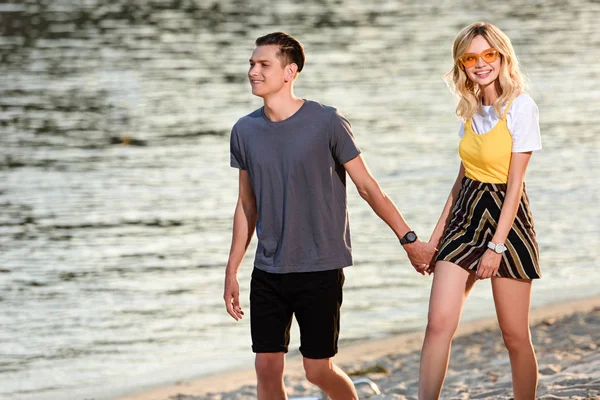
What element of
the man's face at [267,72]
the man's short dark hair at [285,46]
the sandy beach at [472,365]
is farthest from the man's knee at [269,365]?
the sandy beach at [472,365]

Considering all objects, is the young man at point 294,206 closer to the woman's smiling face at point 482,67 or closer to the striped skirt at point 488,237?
the striped skirt at point 488,237

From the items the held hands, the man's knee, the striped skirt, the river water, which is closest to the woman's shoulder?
the striped skirt

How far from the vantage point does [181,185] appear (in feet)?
48.2

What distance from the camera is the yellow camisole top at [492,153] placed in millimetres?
4973

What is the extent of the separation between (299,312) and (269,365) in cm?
27

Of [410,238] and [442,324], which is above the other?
[410,238]

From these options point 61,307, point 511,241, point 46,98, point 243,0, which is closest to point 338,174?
point 511,241

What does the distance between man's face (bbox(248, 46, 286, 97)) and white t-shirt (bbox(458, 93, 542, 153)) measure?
0.92m

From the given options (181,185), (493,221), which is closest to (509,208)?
(493,221)

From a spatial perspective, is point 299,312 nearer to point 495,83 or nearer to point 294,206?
point 294,206

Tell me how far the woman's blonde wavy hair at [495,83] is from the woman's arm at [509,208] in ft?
0.80

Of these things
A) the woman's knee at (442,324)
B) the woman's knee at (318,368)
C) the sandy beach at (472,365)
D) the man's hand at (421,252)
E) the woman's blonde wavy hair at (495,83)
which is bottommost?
the sandy beach at (472,365)

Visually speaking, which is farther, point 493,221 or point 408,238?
point 408,238

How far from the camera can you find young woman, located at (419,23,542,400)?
493cm
